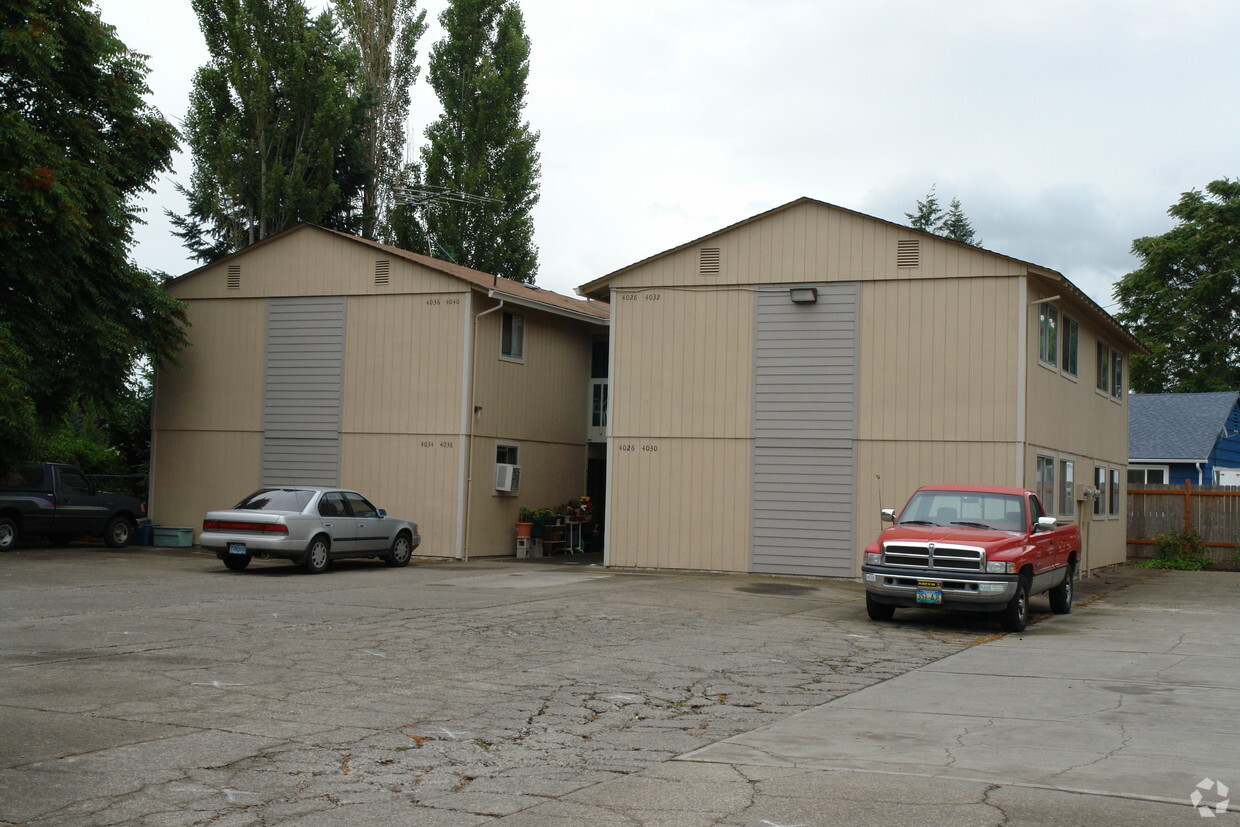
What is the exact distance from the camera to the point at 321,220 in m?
36.9

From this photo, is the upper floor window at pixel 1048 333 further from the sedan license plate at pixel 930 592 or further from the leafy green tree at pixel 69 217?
the leafy green tree at pixel 69 217

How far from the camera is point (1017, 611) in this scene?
47.1 ft

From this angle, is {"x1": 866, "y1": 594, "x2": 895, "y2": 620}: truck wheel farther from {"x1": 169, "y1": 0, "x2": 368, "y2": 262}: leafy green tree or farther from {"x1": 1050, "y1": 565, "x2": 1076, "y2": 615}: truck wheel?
A: {"x1": 169, "y1": 0, "x2": 368, "y2": 262}: leafy green tree

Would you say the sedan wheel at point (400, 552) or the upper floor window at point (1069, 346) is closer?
the sedan wheel at point (400, 552)

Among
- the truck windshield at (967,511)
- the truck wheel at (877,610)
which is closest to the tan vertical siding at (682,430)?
the truck windshield at (967,511)

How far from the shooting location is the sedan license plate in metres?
14.4

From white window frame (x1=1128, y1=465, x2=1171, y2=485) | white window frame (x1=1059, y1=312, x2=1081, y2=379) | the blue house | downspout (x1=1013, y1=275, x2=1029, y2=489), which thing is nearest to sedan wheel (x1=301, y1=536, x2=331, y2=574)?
downspout (x1=1013, y1=275, x2=1029, y2=489)

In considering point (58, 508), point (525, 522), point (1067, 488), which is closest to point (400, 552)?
point (525, 522)

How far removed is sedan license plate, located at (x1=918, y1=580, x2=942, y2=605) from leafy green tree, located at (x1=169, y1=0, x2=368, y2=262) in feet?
85.4

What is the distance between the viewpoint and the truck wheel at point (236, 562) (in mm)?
20047

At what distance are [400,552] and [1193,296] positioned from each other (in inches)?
1552

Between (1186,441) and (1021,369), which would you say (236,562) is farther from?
(1186,441)

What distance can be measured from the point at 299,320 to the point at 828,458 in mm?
11908

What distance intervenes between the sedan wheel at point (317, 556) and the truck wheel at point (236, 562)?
1.01m
